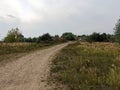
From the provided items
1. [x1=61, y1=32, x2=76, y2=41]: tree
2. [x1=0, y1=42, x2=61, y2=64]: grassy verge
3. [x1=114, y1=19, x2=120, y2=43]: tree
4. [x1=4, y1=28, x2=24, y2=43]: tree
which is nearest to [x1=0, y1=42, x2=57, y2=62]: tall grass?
[x1=0, y1=42, x2=61, y2=64]: grassy verge

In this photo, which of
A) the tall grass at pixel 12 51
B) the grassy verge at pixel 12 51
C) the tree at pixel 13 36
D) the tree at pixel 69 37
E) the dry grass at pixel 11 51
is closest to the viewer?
the dry grass at pixel 11 51

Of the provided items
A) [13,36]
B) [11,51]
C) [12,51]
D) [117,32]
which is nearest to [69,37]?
[13,36]

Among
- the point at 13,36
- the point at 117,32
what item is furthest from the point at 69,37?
the point at 117,32

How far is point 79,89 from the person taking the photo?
1181 centimetres

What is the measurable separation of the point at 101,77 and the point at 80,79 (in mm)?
1059

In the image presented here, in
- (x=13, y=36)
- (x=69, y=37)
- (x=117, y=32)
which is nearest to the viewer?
(x=117, y=32)

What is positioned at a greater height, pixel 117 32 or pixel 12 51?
pixel 117 32

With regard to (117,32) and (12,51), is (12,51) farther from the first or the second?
(117,32)

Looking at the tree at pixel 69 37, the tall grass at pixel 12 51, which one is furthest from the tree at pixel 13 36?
the tall grass at pixel 12 51

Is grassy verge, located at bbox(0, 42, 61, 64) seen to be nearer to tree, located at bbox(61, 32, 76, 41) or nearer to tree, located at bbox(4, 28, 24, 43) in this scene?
tree, located at bbox(4, 28, 24, 43)

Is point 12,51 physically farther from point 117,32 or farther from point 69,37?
point 69,37

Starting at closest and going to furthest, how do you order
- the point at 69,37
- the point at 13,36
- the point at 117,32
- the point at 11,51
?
1. the point at 11,51
2. the point at 117,32
3. the point at 13,36
4. the point at 69,37

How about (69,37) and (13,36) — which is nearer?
(13,36)

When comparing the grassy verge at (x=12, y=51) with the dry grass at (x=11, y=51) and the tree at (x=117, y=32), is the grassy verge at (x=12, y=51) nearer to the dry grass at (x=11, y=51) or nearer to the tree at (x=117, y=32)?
the dry grass at (x=11, y=51)
